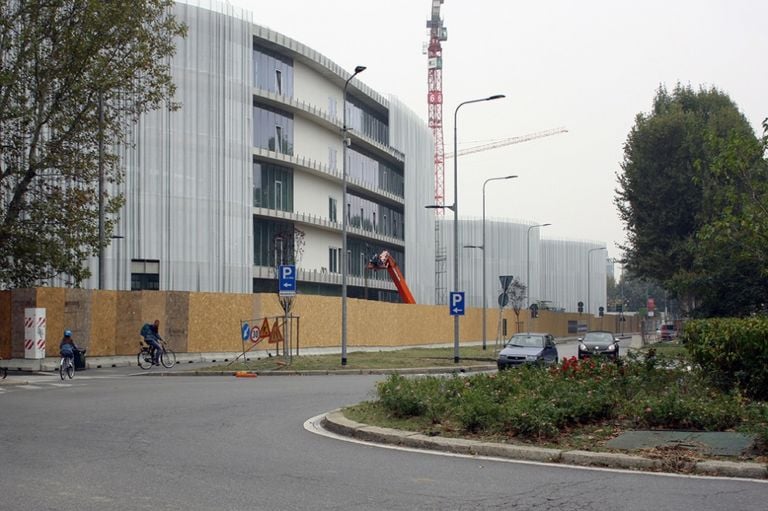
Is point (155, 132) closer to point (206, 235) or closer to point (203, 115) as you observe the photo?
point (203, 115)

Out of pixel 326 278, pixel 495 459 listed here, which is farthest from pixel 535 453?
pixel 326 278

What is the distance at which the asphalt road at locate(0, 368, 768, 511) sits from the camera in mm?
7551

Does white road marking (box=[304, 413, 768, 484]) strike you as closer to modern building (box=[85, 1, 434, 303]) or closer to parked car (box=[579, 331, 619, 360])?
parked car (box=[579, 331, 619, 360])

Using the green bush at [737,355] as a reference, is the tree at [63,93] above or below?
above

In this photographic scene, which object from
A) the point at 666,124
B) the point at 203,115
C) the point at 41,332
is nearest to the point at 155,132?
the point at 203,115

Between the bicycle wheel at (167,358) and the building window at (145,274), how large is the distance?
16519 millimetres

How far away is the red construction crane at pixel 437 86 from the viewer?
119812 millimetres

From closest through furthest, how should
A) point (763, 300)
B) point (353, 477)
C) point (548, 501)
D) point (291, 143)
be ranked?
1. point (548, 501)
2. point (353, 477)
3. point (763, 300)
4. point (291, 143)

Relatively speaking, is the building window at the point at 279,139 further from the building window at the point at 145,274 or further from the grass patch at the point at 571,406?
the grass patch at the point at 571,406

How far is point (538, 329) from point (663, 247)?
2815 centimetres

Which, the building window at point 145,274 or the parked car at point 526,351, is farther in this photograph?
the building window at point 145,274

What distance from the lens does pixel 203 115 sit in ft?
164

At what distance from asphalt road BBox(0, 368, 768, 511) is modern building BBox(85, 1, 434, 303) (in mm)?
25930

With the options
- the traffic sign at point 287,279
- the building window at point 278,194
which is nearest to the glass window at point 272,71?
the building window at point 278,194
